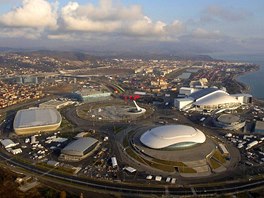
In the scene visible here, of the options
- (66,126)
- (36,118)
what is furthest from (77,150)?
(36,118)

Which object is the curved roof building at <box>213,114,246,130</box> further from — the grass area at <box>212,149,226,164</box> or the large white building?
the grass area at <box>212,149,226,164</box>

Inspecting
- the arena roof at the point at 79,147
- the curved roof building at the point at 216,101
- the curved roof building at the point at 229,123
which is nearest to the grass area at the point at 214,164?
the curved roof building at the point at 229,123

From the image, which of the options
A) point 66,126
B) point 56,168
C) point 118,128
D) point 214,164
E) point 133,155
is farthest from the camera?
point 66,126

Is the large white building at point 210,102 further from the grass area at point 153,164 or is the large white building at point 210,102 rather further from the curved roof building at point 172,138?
the grass area at point 153,164

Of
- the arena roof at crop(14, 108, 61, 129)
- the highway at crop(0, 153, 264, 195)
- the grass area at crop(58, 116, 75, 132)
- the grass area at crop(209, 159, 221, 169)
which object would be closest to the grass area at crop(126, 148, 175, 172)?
the highway at crop(0, 153, 264, 195)

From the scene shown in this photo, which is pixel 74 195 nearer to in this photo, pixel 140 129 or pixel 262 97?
pixel 140 129

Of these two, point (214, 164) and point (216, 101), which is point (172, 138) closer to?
point (214, 164)
